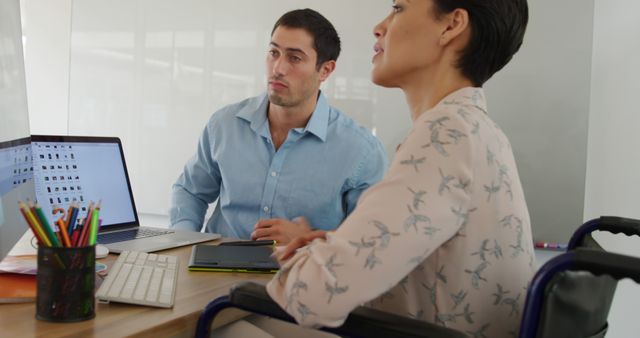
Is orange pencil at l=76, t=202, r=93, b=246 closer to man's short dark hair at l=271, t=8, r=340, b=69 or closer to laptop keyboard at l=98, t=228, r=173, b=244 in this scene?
laptop keyboard at l=98, t=228, r=173, b=244

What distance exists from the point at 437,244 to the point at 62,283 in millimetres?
505

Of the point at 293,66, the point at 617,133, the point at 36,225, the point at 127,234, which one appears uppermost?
the point at 293,66

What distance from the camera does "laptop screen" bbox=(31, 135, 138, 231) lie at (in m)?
1.39

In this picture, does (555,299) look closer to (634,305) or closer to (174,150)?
(634,305)

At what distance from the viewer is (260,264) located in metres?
1.25

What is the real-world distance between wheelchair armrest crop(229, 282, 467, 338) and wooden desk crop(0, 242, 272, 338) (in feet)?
0.32

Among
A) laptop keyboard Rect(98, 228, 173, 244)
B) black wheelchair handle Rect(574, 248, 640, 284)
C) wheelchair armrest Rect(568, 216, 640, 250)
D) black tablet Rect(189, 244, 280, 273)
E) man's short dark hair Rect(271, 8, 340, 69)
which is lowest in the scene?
laptop keyboard Rect(98, 228, 173, 244)

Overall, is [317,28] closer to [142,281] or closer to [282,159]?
[282,159]

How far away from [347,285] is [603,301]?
0.36m

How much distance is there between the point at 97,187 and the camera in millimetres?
1536

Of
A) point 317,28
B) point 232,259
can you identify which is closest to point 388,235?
point 232,259

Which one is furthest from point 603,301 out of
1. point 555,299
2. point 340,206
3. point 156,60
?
point 156,60

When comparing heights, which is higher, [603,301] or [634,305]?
[603,301]

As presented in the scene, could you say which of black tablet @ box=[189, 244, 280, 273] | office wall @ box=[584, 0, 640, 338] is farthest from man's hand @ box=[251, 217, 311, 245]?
office wall @ box=[584, 0, 640, 338]
